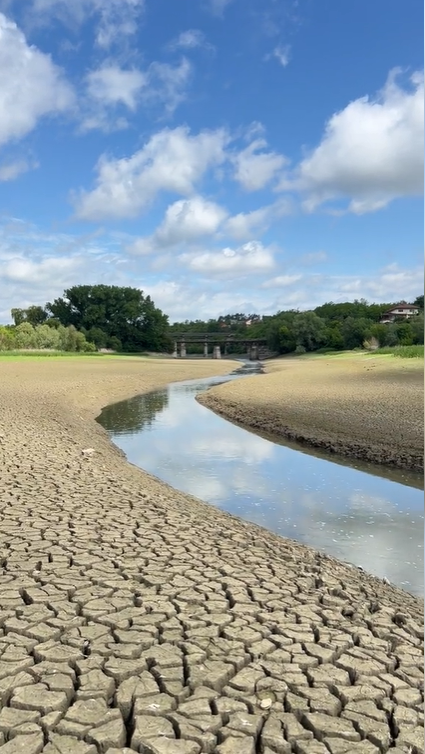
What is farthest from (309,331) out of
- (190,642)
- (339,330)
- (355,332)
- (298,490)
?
(190,642)

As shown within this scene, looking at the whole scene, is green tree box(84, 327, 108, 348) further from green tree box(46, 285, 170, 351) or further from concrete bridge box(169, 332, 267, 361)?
concrete bridge box(169, 332, 267, 361)

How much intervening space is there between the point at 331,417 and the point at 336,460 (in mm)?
4894

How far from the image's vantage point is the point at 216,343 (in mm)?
148250

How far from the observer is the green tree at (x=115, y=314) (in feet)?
401

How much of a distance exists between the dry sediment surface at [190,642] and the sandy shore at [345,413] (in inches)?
291

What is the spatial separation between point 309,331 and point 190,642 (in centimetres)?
9822

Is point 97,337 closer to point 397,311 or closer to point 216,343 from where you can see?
point 216,343

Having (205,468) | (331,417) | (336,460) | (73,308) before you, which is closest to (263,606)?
(205,468)

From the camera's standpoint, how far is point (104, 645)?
4.07 metres

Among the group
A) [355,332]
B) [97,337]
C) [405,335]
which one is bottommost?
[405,335]

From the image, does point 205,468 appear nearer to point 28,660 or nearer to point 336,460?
point 336,460

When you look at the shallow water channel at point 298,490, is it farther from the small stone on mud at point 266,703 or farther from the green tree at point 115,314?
the green tree at point 115,314

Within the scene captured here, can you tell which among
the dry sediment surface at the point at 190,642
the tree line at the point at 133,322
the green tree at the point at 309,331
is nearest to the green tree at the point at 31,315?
the tree line at the point at 133,322

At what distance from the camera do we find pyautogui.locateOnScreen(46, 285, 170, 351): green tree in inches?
4818
